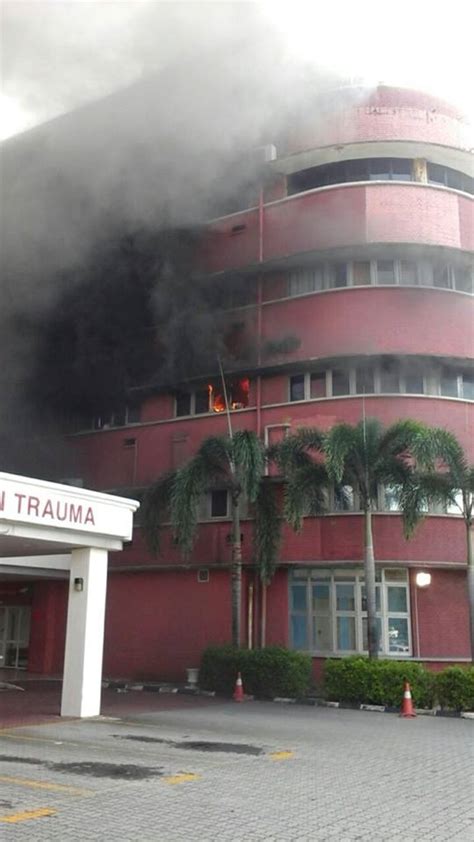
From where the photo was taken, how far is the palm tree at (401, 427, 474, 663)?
1459 centimetres

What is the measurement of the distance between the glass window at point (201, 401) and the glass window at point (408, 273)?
5.57 meters

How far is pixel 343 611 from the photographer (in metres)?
17.4

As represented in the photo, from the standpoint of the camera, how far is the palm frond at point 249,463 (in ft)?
51.8

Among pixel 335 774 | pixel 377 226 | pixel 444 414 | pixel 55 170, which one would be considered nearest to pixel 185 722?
pixel 335 774

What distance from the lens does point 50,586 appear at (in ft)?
73.6

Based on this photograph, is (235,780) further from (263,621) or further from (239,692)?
(263,621)

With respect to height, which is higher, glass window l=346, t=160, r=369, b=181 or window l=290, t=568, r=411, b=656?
glass window l=346, t=160, r=369, b=181

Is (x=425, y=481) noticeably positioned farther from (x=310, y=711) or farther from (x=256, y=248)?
(x=256, y=248)

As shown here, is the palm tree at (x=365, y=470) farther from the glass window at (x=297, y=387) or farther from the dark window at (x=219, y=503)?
the dark window at (x=219, y=503)

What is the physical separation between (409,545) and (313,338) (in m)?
5.25

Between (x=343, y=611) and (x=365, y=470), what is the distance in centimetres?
394

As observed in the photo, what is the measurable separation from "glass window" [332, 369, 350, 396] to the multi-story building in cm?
3

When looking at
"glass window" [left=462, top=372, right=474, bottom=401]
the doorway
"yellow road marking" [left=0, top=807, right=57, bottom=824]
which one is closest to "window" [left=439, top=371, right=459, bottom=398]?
"glass window" [left=462, top=372, right=474, bottom=401]

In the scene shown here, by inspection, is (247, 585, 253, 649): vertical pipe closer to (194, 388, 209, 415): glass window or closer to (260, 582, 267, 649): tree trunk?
(260, 582, 267, 649): tree trunk
